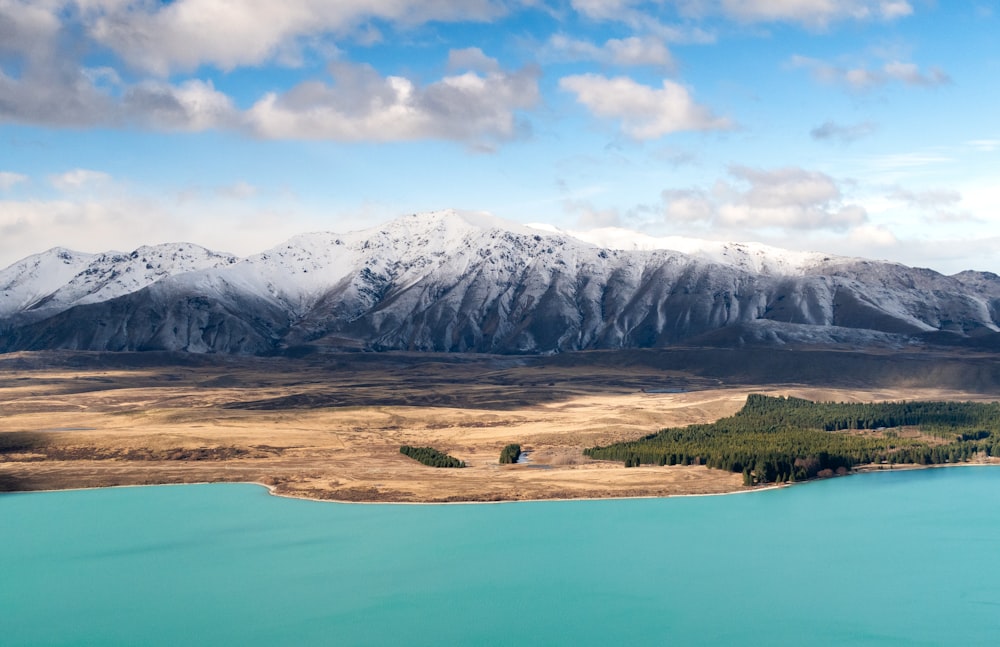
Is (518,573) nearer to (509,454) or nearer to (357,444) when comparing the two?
(509,454)

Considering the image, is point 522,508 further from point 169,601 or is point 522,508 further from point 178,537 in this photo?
point 169,601

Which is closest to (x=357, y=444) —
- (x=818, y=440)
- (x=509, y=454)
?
(x=509, y=454)

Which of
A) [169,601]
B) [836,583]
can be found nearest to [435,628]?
[169,601]

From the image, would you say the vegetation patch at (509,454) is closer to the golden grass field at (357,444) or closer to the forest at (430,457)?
the golden grass field at (357,444)

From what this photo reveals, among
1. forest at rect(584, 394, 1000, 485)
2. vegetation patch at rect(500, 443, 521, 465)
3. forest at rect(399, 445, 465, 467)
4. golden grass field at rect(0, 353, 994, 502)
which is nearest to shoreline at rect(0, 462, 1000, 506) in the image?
golden grass field at rect(0, 353, 994, 502)

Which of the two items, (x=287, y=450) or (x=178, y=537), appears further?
(x=287, y=450)

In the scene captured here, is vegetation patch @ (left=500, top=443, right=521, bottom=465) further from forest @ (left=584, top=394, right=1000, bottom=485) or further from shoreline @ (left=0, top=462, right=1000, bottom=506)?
shoreline @ (left=0, top=462, right=1000, bottom=506)
